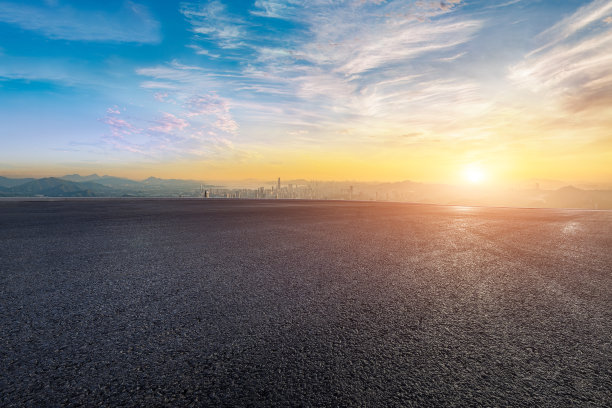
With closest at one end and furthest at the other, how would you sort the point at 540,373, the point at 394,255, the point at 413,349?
the point at 540,373, the point at 413,349, the point at 394,255

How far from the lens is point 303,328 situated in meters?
3.32

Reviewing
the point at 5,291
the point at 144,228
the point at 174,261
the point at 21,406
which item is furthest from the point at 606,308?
the point at 144,228

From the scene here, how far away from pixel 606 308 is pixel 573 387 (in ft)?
8.18

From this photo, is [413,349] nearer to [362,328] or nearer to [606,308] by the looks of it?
[362,328]

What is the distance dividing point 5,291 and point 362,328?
5.12m

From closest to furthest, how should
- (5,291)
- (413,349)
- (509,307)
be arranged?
1. (413,349)
2. (509,307)
3. (5,291)

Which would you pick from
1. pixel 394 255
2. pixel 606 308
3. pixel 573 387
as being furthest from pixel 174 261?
pixel 606 308

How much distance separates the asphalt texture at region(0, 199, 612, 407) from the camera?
230 centimetres

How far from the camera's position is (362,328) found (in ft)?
10.8

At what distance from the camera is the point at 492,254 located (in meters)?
7.25

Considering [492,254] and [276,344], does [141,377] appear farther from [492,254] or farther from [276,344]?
[492,254]

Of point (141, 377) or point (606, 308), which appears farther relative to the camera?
point (606, 308)

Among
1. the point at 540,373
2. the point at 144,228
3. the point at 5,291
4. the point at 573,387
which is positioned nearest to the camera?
the point at 573,387

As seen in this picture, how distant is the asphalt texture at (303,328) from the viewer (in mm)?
2299
